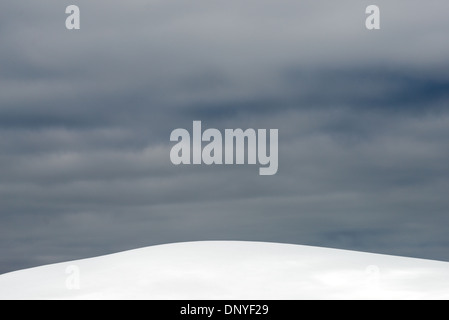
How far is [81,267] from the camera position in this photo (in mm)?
31000

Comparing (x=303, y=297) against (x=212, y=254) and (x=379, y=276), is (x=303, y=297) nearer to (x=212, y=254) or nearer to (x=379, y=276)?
(x=379, y=276)

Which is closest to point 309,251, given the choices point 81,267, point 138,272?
point 138,272

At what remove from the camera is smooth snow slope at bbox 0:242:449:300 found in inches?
1019

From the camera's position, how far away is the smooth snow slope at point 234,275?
84.9 feet

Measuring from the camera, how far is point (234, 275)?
2795 cm

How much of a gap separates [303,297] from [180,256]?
768 cm

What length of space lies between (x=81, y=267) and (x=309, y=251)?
36.8ft

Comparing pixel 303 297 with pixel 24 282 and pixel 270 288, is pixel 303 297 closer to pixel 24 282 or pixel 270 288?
pixel 270 288
